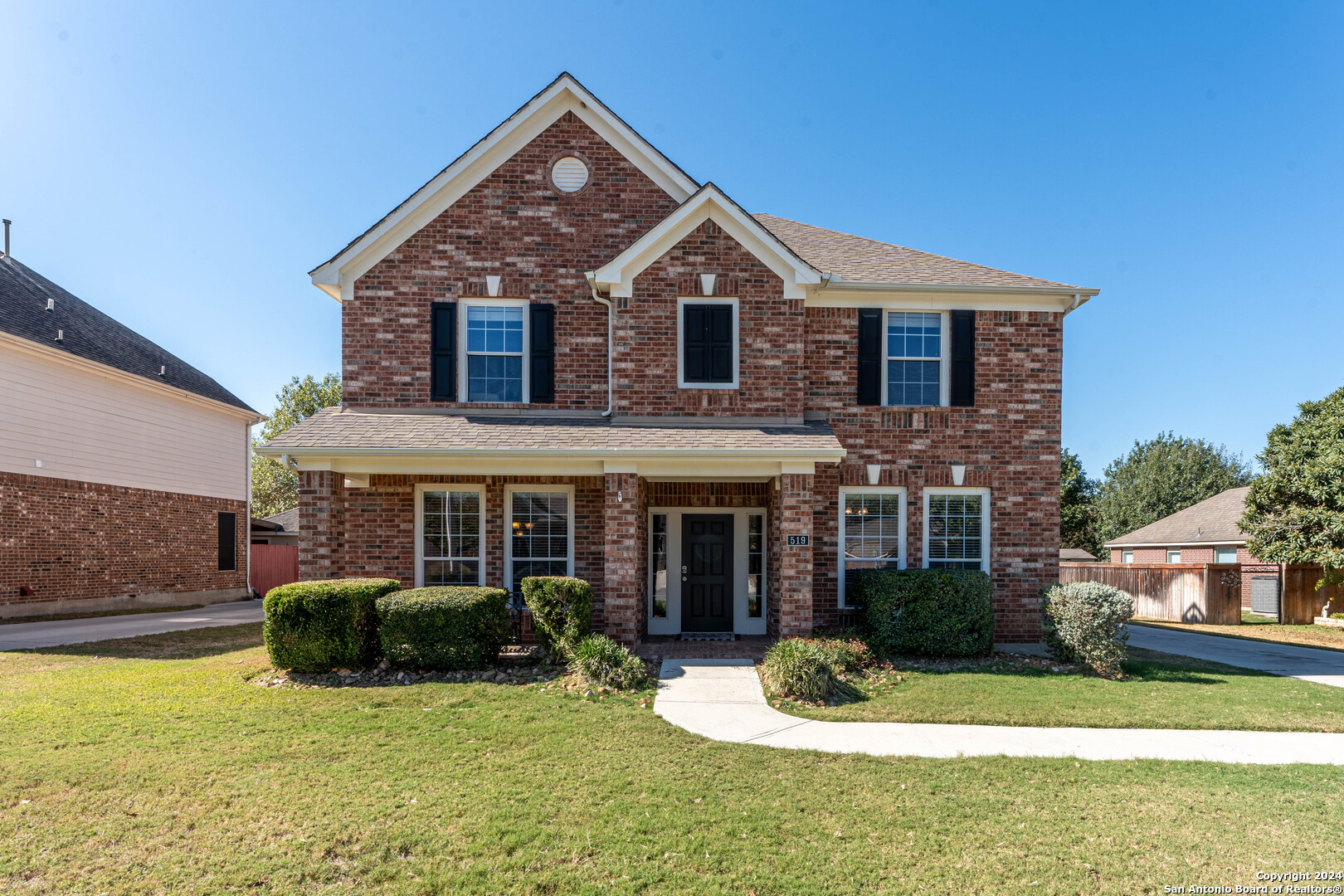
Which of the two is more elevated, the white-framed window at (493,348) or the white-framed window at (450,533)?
the white-framed window at (493,348)

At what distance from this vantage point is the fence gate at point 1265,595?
1862 centimetres

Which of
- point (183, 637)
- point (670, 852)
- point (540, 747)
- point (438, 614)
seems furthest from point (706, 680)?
point (183, 637)

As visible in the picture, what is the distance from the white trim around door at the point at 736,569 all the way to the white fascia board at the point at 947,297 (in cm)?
385

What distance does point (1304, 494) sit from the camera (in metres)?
17.1

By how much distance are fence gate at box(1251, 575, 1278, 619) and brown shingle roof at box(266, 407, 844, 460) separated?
53.0ft

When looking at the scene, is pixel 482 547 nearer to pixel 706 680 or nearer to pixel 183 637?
pixel 706 680

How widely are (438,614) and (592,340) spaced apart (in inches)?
204

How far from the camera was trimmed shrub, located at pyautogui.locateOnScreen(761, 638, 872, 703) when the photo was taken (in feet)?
26.4

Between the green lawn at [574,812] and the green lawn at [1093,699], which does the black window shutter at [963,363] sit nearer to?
the green lawn at [1093,699]

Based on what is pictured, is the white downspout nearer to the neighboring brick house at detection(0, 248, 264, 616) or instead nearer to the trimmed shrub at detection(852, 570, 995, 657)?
the trimmed shrub at detection(852, 570, 995, 657)

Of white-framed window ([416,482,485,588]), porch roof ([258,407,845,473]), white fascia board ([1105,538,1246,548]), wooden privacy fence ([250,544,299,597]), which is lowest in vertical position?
wooden privacy fence ([250,544,299,597])

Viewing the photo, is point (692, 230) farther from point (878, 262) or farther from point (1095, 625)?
point (1095, 625)

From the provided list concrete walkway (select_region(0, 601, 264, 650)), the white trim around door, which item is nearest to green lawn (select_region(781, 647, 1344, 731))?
the white trim around door

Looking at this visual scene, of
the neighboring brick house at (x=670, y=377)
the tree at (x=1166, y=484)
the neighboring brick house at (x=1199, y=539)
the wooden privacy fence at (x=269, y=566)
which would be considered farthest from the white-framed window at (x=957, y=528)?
the tree at (x=1166, y=484)
